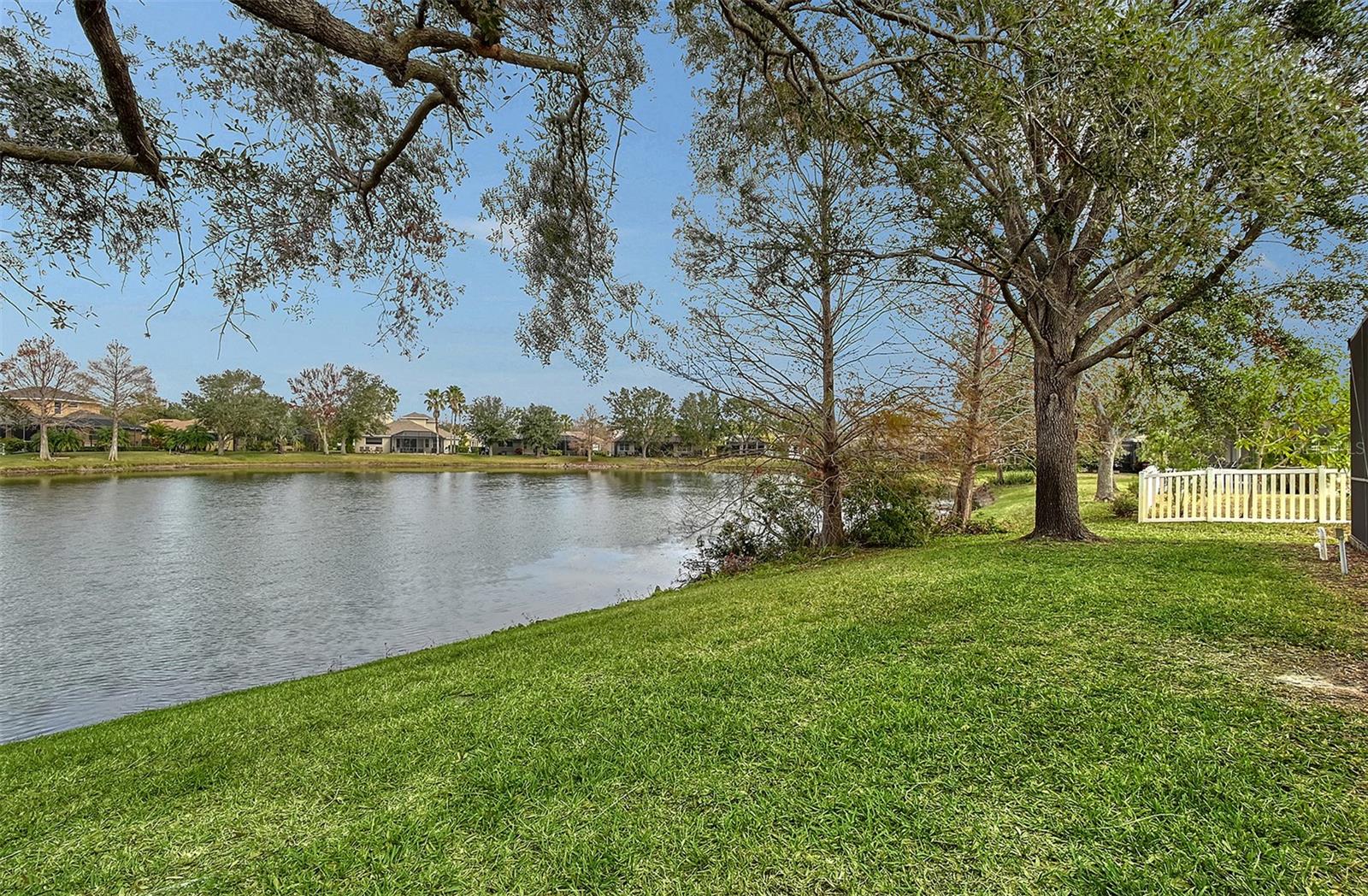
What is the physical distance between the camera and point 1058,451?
8680 millimetres

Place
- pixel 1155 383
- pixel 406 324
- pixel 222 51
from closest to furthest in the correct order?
pixel 222 51 → pixel 406 324 → pixel 1155 383

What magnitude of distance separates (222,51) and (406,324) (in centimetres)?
284

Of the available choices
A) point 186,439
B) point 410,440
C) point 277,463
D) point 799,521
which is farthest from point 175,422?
point 799,521

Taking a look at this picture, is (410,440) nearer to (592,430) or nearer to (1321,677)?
(592,430)

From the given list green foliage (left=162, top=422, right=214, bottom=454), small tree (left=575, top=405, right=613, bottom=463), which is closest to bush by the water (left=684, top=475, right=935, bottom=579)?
small tree (left=575, top=405, right=613, bottom=463)

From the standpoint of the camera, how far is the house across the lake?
38844 millimetres

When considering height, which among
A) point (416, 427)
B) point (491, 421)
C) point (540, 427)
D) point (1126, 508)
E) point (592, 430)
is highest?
point (491, 421)

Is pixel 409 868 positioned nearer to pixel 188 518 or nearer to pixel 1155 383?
pixel 1155 383

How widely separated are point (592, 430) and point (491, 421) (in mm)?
11403

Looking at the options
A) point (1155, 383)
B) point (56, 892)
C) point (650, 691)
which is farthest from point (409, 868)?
point (1155, 383)

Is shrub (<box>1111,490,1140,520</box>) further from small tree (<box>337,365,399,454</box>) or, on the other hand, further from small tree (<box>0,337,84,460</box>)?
small tree (<box>337,365,399,454</box>)

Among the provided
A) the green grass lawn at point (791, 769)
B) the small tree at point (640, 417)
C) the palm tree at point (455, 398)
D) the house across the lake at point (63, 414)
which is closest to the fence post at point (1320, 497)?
the green grass lawn at point (791, 769)

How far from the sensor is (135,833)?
9.02ft

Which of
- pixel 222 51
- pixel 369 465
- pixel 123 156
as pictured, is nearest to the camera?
pixel 123 156
